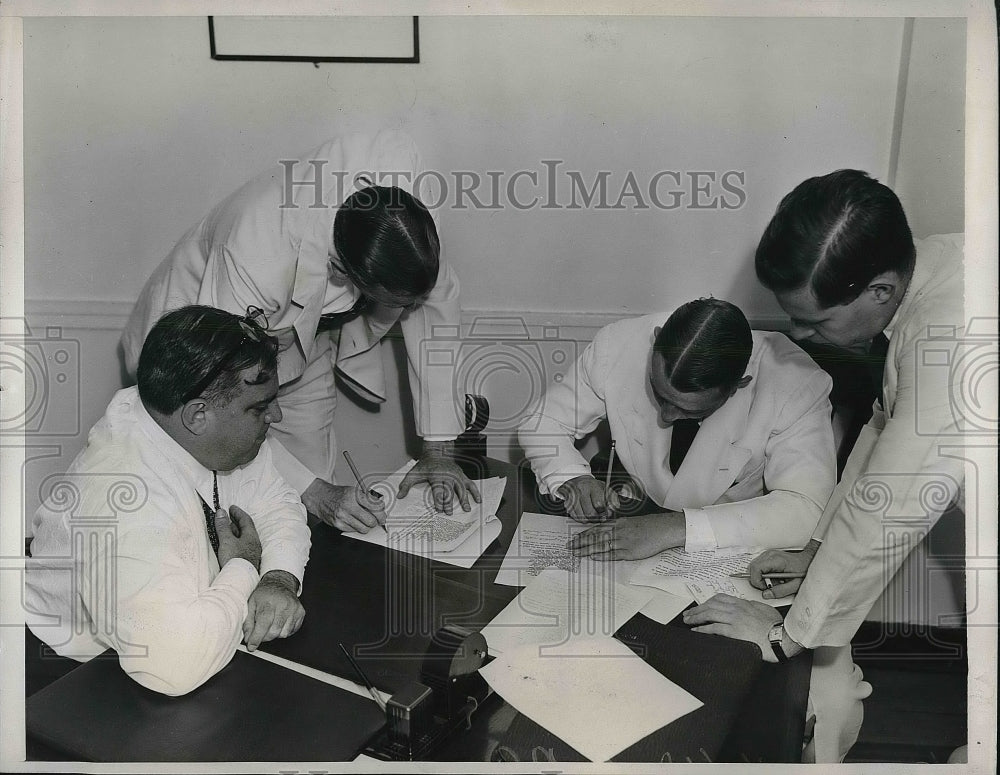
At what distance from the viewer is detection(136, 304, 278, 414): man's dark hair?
5.08 feet

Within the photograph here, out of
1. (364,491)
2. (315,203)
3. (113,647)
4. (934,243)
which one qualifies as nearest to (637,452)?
(364,491)

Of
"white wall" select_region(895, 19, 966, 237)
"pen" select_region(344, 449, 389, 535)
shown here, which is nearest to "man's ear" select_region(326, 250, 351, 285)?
"pen" select_region(344, 449, 389, 535)

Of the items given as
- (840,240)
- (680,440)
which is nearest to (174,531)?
(680,440)

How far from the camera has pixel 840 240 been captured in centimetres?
161

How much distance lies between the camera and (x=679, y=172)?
1.77 metres

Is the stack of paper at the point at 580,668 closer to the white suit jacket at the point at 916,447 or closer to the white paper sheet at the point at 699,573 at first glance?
the white paper sheet at the point at 699,573

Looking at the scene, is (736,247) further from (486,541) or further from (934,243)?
(486,541)

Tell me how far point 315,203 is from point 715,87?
896mm

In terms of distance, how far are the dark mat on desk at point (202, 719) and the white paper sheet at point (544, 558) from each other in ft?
1.37

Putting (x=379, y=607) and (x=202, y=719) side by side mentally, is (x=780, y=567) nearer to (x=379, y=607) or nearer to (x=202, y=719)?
(x=379, y=607)

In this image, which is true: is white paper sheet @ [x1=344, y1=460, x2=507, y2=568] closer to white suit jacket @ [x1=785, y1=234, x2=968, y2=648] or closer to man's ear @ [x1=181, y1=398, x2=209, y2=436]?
man's ear @ [x1=181, y1=398, x2=209, y2=436]

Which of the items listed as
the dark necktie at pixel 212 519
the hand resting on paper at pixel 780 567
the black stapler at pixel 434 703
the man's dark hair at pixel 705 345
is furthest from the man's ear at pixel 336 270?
the hand resting on paper at pixel 780 567

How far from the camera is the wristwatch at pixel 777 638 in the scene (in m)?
1.52

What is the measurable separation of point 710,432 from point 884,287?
20.1 inches
